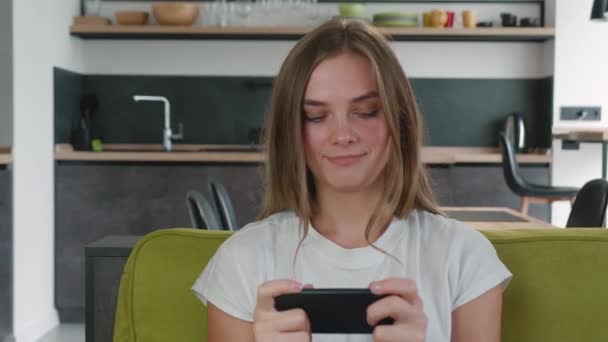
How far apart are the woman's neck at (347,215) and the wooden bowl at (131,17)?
413 centimetres

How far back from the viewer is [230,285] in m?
1.43

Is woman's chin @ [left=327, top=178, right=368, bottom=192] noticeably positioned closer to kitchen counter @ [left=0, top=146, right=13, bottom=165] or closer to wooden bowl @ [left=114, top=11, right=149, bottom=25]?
kitchen counter @ [left=0, top=146, right=13, bottom=165]

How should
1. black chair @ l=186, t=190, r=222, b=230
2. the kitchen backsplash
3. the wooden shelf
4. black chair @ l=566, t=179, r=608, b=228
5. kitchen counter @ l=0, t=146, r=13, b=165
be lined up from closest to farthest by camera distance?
black chair @ l=186, t=190, r=222, b=230
black chair @ l=566, t=179, r=608, b=228
kitchen counter @ l=0, t=146, r=13, b=165
the wooden shelf
the kitchen backsplash

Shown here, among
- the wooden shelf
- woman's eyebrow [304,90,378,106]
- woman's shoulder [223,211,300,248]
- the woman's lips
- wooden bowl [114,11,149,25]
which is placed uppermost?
wooden bowl [114,11,149,25]

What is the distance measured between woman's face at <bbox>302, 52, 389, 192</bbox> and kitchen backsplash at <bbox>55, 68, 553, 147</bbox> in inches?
163

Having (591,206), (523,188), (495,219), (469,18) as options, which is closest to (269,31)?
(469,18)

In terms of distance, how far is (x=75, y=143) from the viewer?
5.20 meters

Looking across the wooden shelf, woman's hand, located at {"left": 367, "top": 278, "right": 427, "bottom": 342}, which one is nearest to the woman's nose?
woman's hand, located at {"left": 367, "top": 278, "right": 427, "bottom": 342}

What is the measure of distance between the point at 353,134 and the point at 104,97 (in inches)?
174

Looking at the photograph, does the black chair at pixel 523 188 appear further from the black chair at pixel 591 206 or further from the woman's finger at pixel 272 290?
the woman's finger at pixel 272 290

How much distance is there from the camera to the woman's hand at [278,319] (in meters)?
1.12

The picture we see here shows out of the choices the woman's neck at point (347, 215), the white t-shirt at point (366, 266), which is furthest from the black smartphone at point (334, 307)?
the woman's neck at point (347, 215)

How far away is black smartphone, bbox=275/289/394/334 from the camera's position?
3.60 feet

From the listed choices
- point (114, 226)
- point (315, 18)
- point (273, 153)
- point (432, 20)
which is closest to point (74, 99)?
point (114, 226)
